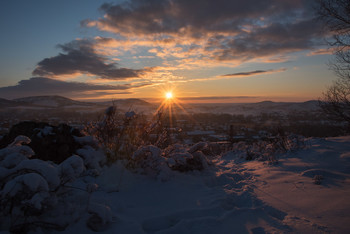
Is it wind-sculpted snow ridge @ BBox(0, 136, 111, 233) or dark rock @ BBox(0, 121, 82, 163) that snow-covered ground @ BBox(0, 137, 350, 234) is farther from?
dark rock @ BBox(0, 121, 82, 163)

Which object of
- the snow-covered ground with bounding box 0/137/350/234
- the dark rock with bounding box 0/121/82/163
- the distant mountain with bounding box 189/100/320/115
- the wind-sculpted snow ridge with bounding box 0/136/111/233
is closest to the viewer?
the wind-sculpted snow ridge with bounding box 0/136/111/233

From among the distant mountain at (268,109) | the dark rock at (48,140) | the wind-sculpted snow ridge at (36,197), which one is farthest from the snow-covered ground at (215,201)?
the distant mountain at (268,109)

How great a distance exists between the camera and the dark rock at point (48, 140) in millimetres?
3301

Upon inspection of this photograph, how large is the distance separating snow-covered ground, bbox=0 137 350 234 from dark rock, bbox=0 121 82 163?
77cm

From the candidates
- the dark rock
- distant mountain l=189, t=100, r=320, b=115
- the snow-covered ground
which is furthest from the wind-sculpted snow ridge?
distant mountain l=189, t=100, r=320, b=115

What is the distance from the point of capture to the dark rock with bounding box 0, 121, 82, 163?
3.30 m

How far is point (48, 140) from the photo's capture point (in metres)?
3.37

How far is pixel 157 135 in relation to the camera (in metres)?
4.85

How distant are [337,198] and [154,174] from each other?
2645 mm

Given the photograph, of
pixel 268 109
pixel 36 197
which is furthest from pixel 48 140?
pixel 268 109

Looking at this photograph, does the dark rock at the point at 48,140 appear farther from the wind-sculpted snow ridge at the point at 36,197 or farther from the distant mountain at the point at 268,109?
the distant mountain at the point at 268,109

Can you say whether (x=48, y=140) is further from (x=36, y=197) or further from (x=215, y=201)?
(x=215, y=201)

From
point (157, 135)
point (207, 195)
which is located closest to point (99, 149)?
point (157, 135)

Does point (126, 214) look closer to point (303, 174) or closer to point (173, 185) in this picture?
point (173, 185)
